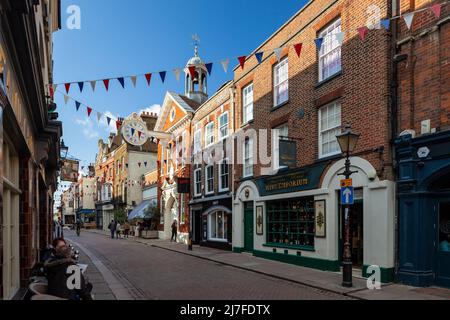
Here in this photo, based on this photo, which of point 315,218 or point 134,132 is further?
point 134,132

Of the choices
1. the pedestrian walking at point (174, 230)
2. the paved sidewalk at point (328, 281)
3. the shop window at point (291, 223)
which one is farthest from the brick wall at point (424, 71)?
the pedestrian walking at point (174, 230)

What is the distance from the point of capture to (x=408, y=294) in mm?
9828

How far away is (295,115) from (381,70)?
4.66 meters

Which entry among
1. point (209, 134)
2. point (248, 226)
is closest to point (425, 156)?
point (248, 226)

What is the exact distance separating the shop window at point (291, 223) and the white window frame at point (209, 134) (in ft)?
26.3

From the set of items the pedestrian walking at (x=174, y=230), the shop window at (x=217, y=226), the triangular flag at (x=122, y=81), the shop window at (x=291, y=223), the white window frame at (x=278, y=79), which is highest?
the white window frame at (x=278, y=79)

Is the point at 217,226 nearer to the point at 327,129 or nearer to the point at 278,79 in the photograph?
the point at 278,79

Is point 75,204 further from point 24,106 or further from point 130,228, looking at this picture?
point 24,106

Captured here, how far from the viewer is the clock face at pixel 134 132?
74.2 feet

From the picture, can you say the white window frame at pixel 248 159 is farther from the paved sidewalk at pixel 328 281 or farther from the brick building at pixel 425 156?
the brick building at pixel 425 156

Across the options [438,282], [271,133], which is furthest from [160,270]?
[438,282]

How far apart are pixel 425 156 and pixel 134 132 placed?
16708 mm

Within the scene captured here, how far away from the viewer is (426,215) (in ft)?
34.9

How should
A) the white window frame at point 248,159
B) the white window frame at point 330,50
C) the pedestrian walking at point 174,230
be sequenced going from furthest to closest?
1. the pedestrian walking at point 174,230
2. the white window frame at point 248,159
3. the white window frame at point 330,50
